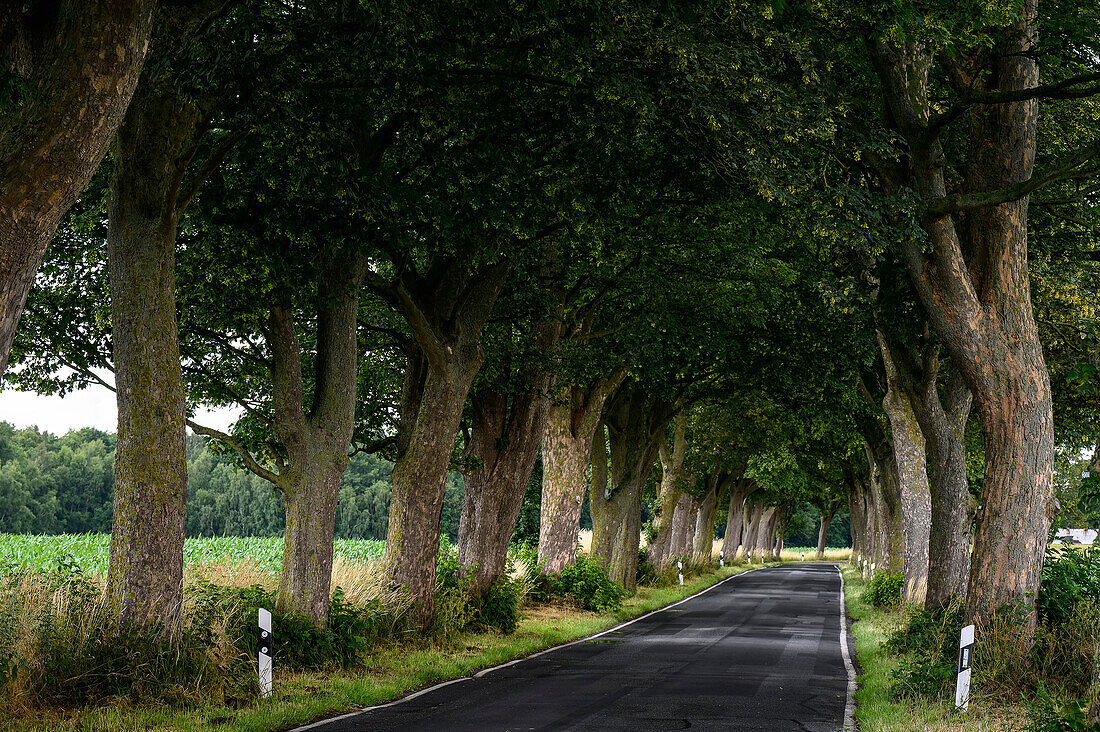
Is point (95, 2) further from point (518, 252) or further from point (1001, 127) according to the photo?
point (1001, 127)

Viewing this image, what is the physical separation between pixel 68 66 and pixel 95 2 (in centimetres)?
44

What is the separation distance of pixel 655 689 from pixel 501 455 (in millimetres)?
7604

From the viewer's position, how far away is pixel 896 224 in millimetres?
11156

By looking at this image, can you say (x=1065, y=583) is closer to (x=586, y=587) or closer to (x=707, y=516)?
(x=586, y=587)

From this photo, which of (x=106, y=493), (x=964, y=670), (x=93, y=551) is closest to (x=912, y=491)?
(x=964, y=670)

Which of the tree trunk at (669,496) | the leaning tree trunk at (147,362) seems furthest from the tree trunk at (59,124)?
the tree trunk at (669,496)

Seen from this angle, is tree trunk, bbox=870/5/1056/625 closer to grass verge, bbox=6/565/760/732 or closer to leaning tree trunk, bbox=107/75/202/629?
grass verge, bbox=6/565/760/732

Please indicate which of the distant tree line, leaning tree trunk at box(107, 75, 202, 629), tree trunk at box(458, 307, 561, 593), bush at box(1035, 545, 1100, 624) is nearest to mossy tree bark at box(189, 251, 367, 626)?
leaning tree trunk at box(107, 75, 202, 629)

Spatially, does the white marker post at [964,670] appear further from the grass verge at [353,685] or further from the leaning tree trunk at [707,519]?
the leaning tree trunk at [707,519]

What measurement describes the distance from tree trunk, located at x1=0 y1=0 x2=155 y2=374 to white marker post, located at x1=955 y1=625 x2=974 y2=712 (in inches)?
352

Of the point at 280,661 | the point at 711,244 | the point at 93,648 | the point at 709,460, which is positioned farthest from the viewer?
the point at 709,460

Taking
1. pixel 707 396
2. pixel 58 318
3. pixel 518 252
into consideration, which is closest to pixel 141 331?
pixel 58 318

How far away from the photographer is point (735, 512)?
5478 centimetres

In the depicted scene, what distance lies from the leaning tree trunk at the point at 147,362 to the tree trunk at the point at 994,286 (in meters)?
8.13
